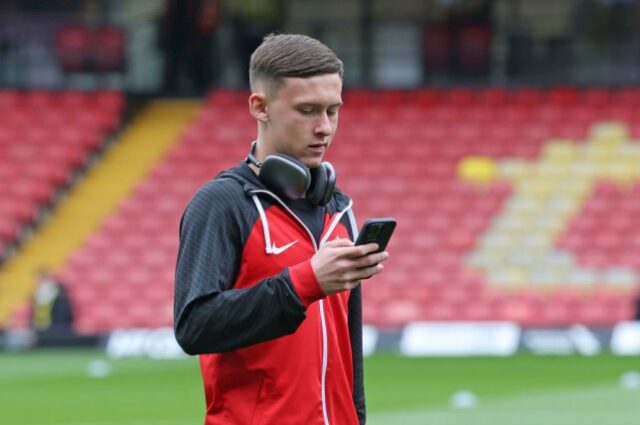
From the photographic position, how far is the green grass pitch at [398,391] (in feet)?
42.3

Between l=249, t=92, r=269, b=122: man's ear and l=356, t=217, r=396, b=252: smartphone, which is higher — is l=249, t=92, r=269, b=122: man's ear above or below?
above

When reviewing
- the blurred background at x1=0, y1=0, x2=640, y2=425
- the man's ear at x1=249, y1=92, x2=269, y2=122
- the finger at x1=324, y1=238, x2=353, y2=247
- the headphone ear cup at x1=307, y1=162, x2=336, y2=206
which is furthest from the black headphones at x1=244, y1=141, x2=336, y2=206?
the blurred background at x1=0, y1=0, x2=640, y2=425

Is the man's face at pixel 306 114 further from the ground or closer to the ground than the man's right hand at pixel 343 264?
further from the ground

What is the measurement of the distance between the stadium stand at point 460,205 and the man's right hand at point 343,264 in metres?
17.3

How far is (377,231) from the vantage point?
139 inches

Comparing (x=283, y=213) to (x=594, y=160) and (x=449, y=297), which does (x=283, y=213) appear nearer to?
(x=449, y=297)

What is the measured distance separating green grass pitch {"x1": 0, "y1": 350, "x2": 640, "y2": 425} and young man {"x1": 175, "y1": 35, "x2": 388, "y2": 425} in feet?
28.0

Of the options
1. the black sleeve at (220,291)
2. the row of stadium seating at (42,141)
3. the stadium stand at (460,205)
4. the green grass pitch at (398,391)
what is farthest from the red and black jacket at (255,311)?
the row of stadium seating at (42,141)

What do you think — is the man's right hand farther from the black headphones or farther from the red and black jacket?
the black headphones

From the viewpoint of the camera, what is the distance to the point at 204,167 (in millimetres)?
25812

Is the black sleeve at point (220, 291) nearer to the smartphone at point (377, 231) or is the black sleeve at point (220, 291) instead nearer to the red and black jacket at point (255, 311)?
the red and black jacket at point (255, 311)

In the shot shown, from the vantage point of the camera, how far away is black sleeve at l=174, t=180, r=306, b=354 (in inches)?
142

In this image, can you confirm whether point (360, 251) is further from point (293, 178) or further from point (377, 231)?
point (293, 178)

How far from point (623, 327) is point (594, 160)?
18.8ft
